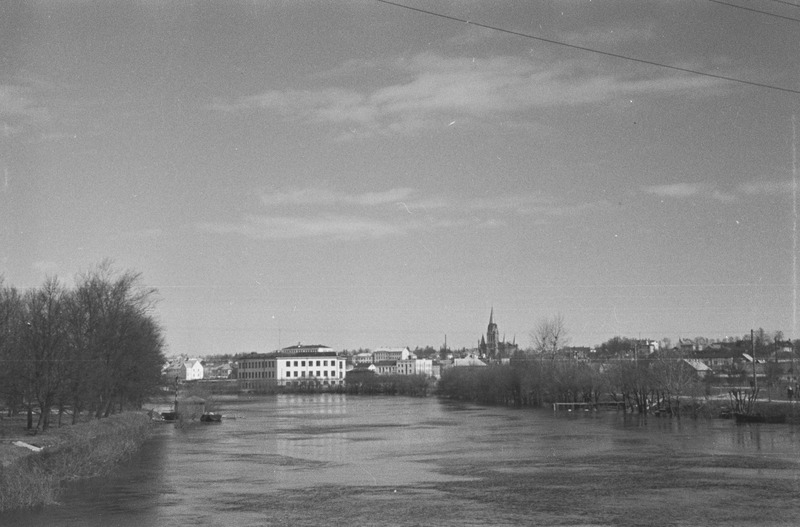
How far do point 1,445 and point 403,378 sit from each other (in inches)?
5539

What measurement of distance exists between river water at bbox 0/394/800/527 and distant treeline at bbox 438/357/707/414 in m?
25.6

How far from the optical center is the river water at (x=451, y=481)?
79.8ft

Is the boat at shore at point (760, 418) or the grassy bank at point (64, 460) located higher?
the grassy bank at point (64, 460)

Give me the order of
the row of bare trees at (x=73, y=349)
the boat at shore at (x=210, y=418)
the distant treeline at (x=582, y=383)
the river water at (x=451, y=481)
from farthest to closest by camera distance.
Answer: the distant treeline at (x=582, y=383) → the boat at shore at (x=210, y=418) → the row of bare trees at (x=73, y=349) → the river water at (x=451, y=481)

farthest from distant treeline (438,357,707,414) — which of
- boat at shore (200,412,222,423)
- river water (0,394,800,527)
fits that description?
boat at shore (200,412,222,423)

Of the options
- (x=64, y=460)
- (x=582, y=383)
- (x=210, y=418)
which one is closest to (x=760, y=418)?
(x=582, y=383)

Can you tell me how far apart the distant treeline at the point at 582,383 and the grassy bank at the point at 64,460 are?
4953cm

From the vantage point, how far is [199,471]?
1437 inches

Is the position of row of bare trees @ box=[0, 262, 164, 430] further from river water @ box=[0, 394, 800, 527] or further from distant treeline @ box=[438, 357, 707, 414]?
distant treeline @ box=[438, 357, 707, 414]

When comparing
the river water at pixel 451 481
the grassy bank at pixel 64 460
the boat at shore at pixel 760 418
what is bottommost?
the boat at shore at pixel 760 418

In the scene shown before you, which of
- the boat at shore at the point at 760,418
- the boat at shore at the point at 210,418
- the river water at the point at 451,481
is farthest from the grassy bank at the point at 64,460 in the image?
the boat at shore at the point at 760,418

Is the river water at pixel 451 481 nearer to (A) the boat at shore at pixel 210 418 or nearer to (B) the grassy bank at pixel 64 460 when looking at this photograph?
(B) the grassy bank at pixel 64 460

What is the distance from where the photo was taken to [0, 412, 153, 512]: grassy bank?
2583cm

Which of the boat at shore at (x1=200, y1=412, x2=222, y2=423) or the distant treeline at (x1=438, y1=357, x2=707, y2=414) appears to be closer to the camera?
the boat at shore at (x1=200, y1=412, x2=222, y2=423)
